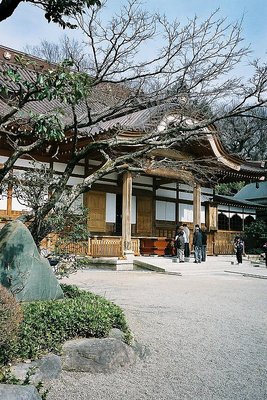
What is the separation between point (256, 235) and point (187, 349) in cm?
2120

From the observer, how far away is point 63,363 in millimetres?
4523

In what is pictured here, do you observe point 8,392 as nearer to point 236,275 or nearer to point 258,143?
point 236,275

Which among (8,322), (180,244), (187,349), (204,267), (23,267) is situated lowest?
(187,349)

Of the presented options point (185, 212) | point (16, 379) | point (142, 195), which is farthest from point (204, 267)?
point (16, 379)

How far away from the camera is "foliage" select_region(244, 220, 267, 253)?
82.9 feet

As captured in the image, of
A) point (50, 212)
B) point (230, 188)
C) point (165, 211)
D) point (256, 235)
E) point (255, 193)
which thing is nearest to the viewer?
point (50, 212)

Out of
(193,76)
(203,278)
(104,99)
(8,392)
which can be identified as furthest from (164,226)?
(8,392)

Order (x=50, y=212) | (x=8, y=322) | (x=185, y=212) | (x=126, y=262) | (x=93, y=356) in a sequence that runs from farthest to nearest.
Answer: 1. (x=185, y=212)
2. (x=126, y=262)
3. (x=50, y=212)
4. (x=93, y=356)
5. (x=8, y=322)

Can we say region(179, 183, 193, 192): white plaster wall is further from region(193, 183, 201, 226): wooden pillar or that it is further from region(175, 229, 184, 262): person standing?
region(175, 229, 184, 262): person standing

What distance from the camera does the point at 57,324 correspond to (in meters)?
4.75

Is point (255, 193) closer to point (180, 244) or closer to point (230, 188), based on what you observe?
point (230, 188)

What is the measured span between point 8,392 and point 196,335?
11.8 feet

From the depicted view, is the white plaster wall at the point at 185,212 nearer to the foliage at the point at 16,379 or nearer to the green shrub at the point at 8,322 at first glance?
the green shrub at the point at 8,322

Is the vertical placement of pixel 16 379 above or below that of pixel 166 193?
below
